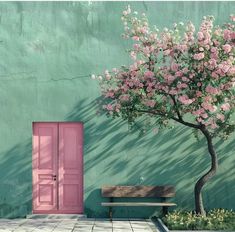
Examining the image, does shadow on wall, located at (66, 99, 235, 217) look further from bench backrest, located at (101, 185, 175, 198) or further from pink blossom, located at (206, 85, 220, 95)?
pink blossom, located at (206, 85, 220, 95)

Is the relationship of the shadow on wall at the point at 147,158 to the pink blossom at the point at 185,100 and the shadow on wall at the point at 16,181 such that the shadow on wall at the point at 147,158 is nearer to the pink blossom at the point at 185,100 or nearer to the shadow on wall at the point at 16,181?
the shadow on wall at the point at 16,181

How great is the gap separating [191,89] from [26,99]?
15.3 feet

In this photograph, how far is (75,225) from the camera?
1235 centimetres

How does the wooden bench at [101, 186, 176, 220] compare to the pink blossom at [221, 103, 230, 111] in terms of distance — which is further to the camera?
the wooden bench at [101, 186, 176, 220]

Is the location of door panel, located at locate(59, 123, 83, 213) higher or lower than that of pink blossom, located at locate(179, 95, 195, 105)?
lower

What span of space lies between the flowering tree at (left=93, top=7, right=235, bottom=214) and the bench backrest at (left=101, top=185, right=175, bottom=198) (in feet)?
6.75

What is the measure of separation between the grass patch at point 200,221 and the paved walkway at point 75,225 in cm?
45

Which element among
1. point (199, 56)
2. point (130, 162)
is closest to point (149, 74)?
point (199, 56)

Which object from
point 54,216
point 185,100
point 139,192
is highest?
point 185,100

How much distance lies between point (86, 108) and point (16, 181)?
2635mm

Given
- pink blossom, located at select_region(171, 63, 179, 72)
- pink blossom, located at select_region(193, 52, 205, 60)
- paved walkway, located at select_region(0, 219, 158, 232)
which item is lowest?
paved walkway, located at select_region(0, 219, 158, 232)

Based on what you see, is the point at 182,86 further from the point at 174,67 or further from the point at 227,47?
the point at 227,47

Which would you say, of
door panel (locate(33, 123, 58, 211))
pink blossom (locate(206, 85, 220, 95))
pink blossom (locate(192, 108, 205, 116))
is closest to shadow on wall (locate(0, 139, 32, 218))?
door panel (locate(33, 123, 58, 211))

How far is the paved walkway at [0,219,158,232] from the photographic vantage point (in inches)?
462
